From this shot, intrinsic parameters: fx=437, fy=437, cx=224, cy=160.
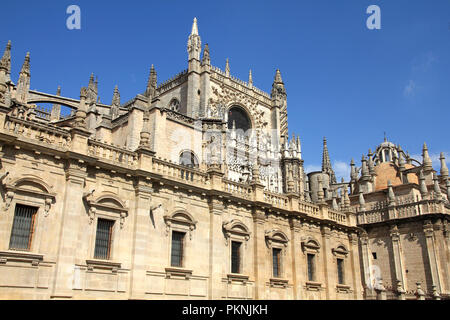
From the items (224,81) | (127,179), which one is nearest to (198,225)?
(127,179)

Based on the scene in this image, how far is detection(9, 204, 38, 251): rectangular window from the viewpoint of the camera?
15.8m

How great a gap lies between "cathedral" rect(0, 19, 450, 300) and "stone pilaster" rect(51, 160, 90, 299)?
0.04 m

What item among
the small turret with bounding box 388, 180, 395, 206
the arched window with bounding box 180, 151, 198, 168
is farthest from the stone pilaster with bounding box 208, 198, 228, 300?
the small turret with bounding box 388, 180, 395, 206

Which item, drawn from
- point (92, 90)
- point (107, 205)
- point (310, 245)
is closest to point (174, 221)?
point (107, 205)

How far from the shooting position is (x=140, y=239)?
751 inches

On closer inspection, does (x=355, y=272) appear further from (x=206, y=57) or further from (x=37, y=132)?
(x=206, y=57)

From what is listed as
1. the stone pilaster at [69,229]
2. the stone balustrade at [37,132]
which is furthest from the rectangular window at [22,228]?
the stone balustrade at [37,132]

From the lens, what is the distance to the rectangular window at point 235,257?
2339 cm

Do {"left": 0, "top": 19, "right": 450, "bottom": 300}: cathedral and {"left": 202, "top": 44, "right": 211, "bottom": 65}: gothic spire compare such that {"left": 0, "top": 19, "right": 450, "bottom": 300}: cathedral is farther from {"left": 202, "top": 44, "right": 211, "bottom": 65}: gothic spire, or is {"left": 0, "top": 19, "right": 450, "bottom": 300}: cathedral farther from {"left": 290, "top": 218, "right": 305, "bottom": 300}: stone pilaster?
{"left": 202, "top": 44, "right": 211, "bottom": 65}: gothic spire

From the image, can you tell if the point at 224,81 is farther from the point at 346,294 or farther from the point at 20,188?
the point at 20,188

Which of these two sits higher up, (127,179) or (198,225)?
(127,179)

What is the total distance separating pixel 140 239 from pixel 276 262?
388 inches
